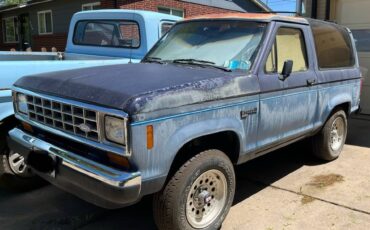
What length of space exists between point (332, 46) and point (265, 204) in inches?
90.2

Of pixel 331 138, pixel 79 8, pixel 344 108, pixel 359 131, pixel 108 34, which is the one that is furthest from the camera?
pixel 79 8

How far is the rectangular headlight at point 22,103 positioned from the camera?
3.80 metres

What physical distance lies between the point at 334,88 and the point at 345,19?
450 centimetres

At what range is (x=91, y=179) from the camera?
9.80 ft

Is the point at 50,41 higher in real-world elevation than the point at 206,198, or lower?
higher

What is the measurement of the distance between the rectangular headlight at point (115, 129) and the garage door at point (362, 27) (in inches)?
280

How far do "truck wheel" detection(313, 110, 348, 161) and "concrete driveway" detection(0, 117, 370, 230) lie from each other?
0.54 ft

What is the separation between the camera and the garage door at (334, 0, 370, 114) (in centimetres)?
871

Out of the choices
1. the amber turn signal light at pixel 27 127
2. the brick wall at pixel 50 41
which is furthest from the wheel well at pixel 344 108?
the brick wall at pixel 50 41

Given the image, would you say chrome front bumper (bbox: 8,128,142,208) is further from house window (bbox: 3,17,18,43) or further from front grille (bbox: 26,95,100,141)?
house window (bbox: 3,17,18,43)

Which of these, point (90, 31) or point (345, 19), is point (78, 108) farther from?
point (345, 19)

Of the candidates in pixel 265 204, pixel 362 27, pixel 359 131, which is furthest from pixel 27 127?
pixel 362 27

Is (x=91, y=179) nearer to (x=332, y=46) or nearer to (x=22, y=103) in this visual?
(x=22, y=103)

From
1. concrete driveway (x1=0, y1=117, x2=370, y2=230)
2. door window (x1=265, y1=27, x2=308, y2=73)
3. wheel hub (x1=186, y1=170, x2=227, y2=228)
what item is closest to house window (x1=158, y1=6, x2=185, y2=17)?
concrete driveway (x1=0, y1=117, x2=370, y2=230)
